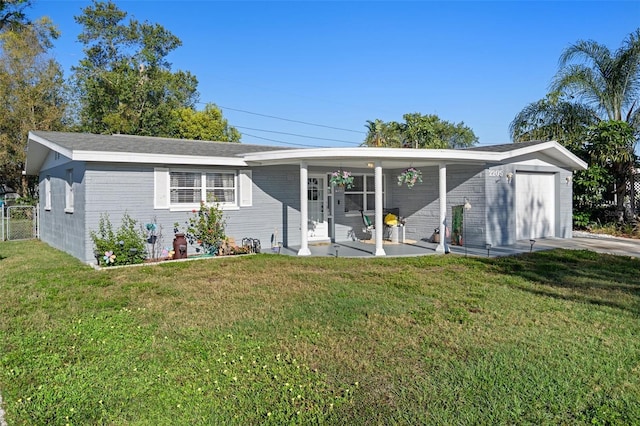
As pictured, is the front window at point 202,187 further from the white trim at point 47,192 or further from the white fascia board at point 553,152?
the white fascia board at point 553,152

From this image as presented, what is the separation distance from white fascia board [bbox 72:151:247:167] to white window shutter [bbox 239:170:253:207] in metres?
0.36

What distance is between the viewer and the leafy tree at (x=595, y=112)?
1584cm

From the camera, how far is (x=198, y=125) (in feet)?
104

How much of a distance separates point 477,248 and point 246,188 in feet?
21.5

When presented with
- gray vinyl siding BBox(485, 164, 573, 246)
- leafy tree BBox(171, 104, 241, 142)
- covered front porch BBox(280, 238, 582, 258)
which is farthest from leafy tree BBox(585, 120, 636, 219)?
leafy tree BBox(171, 104, 241, 142)

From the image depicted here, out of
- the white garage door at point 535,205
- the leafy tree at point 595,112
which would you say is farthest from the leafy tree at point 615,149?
the white garage door at point 535,205

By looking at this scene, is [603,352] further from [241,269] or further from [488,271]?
[241,269]

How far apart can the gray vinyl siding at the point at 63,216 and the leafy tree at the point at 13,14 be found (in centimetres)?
1689

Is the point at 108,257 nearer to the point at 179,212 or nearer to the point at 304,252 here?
the point at 179,212

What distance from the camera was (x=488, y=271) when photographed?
29.1 ft

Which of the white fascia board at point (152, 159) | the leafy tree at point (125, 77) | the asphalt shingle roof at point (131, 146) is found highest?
the leafy tree at point (125, 77)

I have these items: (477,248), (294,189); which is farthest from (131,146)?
(477,248)

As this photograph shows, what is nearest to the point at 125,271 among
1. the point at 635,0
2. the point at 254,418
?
the point at 254,418

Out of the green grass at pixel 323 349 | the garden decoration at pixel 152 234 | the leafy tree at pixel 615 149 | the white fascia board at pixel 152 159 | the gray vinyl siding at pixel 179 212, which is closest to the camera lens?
the green grass at pixel 323 349
